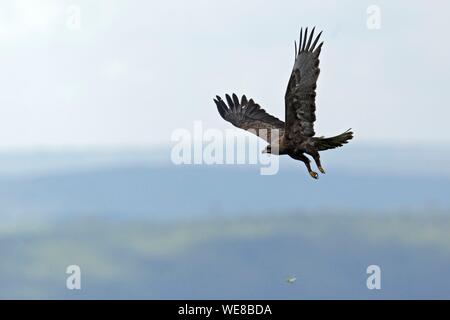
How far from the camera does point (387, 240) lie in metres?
134

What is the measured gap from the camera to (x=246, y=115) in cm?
1744

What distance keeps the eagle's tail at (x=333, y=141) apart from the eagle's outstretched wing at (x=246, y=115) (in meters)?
2.15

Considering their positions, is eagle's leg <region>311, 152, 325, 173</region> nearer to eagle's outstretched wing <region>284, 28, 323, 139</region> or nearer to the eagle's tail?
the eagle's tail

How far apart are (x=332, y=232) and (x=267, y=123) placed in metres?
122

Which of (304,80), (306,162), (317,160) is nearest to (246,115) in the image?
(306,162)

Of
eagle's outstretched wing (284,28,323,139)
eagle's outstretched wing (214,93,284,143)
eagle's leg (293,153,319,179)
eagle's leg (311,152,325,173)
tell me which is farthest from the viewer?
eagle's outstretched wing (214,93,284,143)

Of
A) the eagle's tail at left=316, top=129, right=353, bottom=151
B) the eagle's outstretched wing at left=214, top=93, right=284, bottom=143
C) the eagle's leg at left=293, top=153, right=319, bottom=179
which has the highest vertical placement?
the eagle's outstretched wing at left=214, top=93, right=284, bottom=143

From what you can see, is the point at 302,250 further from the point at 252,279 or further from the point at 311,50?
the point at 311,50

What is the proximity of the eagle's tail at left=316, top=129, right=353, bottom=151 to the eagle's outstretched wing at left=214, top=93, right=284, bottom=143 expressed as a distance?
84.5 inches

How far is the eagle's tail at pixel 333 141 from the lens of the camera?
1373cm

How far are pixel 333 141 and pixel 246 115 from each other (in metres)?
3.92

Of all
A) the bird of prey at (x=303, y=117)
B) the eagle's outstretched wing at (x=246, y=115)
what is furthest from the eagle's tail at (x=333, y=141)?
the eagle's outstretched wing at (x=246, y=115)

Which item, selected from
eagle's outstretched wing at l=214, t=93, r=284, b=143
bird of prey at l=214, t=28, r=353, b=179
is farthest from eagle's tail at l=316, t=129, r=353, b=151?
eagle's outstretched wing at l=214, t=93, r=284, b=143

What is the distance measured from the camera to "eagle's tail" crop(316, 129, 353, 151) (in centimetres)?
1373
